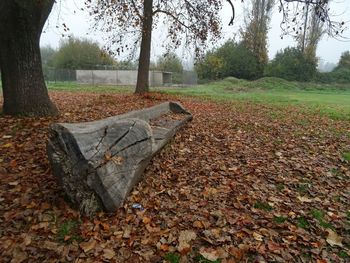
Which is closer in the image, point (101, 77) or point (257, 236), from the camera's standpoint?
point (257, 236)

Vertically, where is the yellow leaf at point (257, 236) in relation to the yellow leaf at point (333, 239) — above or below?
above

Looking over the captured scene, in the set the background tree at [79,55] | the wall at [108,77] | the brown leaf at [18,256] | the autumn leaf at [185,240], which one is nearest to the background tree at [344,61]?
the wall at [108,77]

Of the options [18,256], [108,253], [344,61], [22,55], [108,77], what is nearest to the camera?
[18,256]

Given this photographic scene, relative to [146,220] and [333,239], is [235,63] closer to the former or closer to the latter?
[333,239]

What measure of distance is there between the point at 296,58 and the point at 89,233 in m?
43.1

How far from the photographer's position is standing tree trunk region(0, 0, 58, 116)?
6285mm

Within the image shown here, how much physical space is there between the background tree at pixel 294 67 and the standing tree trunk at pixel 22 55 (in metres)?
39.2

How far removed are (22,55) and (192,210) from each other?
16.3 ft

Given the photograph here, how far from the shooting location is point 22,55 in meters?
6.55

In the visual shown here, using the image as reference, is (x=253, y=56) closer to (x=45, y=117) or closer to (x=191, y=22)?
(x=191, y=22)

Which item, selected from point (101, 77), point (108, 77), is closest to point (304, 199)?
point (108, 77)

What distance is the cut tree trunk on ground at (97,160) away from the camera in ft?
11.4

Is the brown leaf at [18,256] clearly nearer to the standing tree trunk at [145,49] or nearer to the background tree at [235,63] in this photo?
the standing tree trunk at [145,49]

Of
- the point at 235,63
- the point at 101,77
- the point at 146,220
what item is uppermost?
the point at 235,63
